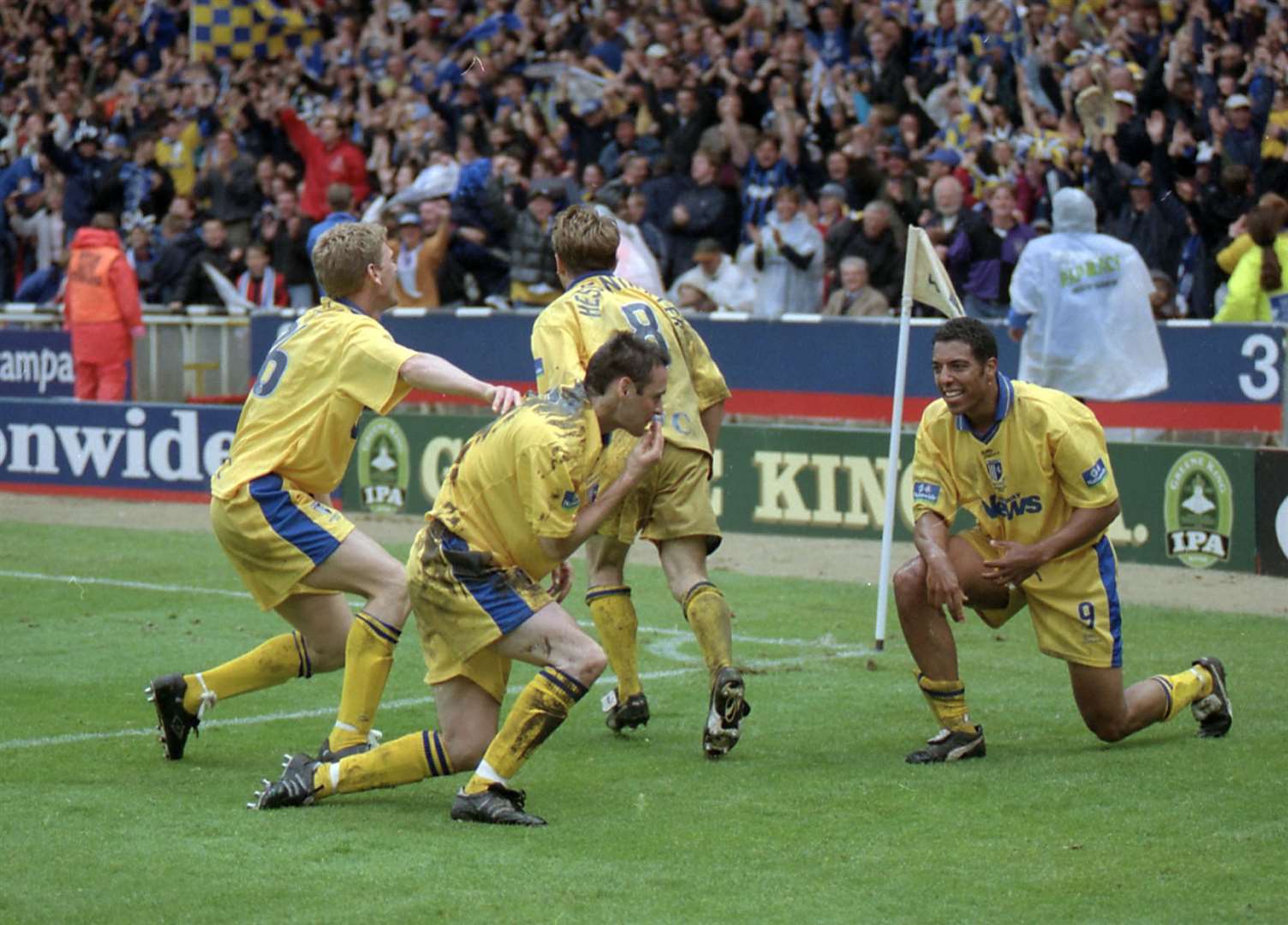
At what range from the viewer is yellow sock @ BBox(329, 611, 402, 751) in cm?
679

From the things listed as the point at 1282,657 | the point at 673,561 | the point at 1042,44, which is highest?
the point at 1042,44

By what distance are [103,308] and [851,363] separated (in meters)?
7.65

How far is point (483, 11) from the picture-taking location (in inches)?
934

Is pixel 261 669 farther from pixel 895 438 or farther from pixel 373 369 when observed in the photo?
pixel 895 438

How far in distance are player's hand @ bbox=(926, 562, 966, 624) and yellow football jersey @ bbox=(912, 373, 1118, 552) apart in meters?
0.28

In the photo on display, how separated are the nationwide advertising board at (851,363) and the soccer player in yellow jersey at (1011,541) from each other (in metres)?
6.77

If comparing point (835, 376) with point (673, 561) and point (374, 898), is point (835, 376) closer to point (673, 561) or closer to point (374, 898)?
point (673, 561)

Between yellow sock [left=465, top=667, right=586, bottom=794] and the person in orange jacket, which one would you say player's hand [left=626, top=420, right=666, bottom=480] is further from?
the person in orange jacket

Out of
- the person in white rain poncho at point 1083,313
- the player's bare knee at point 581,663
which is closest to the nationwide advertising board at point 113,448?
the person in white rain poncho at point 1083,313

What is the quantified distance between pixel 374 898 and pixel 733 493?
330 inches

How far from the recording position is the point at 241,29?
25.7 meters

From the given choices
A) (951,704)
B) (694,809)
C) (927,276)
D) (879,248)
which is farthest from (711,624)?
(879,248)

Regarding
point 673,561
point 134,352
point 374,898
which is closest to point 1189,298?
point 673,561

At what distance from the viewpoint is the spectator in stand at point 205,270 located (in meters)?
20.7
